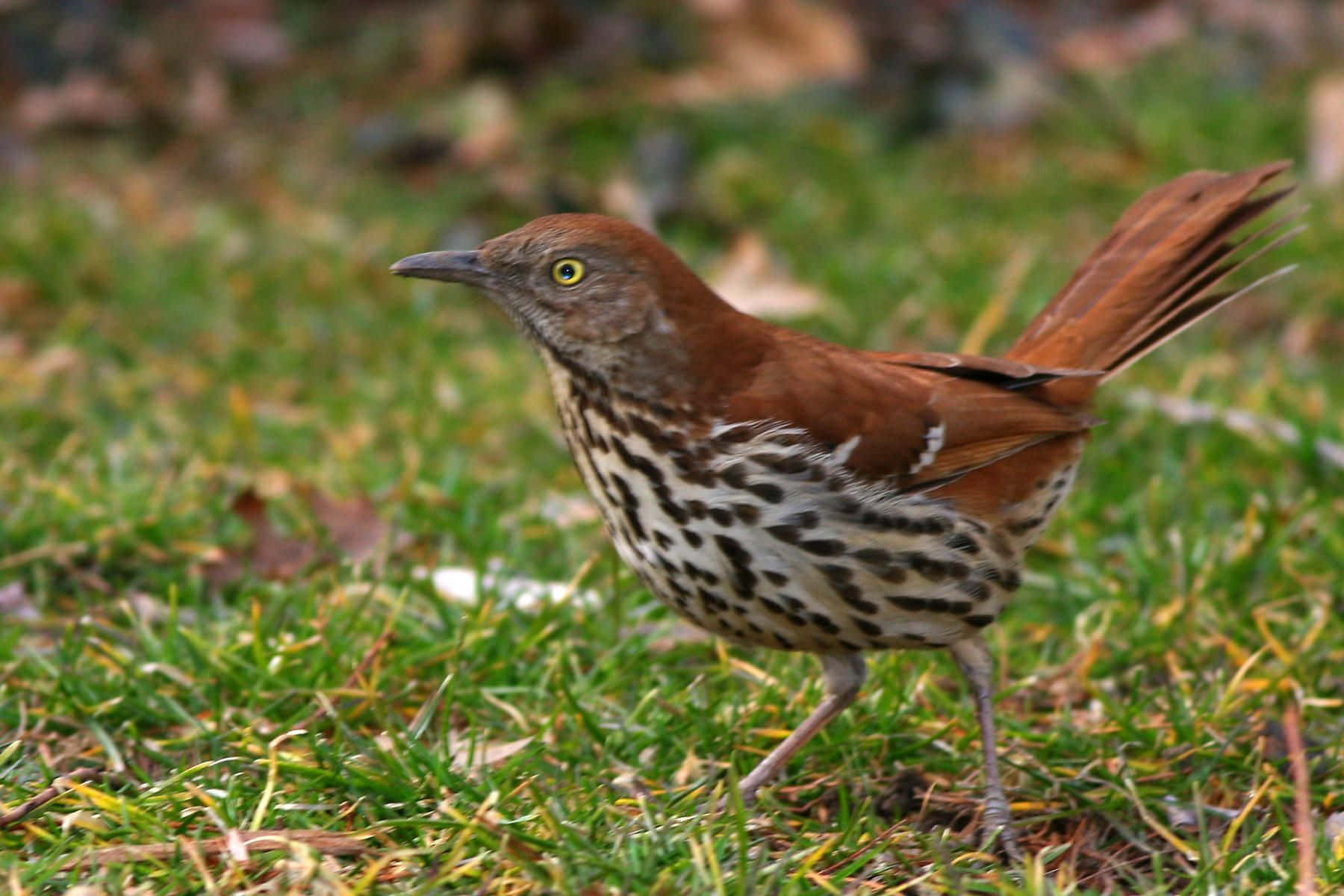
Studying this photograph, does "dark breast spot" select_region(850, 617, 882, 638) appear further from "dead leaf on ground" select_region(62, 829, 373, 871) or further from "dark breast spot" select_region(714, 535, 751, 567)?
"dead leaf on ground" select_region(62, 829, 373, 871)

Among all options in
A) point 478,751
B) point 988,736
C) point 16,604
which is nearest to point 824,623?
point 988,736

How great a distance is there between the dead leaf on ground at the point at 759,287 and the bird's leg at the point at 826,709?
2283 mm

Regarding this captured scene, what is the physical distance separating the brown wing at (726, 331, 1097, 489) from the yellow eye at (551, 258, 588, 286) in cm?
40

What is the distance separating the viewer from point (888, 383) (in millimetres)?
3451

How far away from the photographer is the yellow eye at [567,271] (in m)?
3.36

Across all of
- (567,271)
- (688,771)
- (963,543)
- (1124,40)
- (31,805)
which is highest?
(1124,40)

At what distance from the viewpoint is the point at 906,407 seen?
343 cm

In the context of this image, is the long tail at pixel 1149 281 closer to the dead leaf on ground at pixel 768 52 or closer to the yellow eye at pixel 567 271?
the yellow eye at pixel 567 271

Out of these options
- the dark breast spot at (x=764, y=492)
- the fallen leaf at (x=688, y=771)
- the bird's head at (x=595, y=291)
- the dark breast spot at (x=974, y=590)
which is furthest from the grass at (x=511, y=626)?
the bird's head at (x=595, y=291)

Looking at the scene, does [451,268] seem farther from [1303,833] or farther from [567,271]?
[1303,833]

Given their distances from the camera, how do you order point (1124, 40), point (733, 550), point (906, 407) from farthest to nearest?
point (1124, 40)
point (906, 407)
point (733, 550)

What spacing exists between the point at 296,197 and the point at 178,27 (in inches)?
67.4

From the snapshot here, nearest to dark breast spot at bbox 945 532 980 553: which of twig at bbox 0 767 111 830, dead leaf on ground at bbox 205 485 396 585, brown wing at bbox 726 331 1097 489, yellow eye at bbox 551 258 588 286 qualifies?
brown wing at bbox 726 331 1097 489

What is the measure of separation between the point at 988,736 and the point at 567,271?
1233mm
